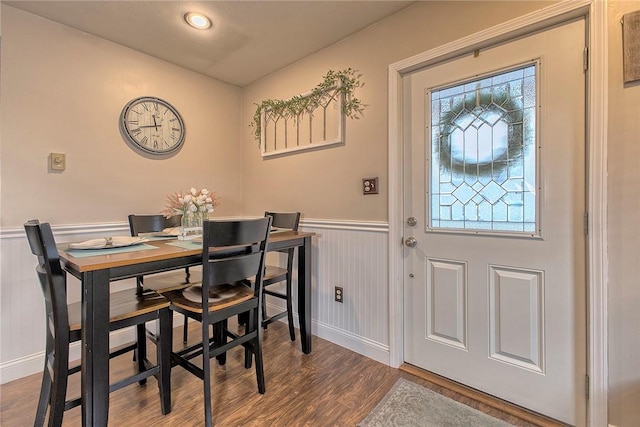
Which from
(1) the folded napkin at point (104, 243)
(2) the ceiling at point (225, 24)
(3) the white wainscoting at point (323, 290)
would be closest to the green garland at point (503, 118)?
(3) the white wainscoting at point (323, 290)

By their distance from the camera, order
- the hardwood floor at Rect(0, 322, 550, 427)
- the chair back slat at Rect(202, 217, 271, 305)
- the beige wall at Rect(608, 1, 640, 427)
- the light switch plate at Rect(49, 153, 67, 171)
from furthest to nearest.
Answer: the light switch plate at Rect(49, 153, 67, 171), the hardwood floor at Rect(0, 322, 550, 427), the chair back slat at Rect(202, 217, 271, 305), the beige wall at Rect(608, 1, 640, 427)

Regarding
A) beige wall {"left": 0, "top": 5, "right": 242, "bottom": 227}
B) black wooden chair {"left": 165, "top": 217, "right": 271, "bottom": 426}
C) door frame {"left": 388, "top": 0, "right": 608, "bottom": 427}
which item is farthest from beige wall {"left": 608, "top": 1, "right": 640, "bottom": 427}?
beige wall {"left": 0, "top": 5, "right": 242, "bottom": 227}

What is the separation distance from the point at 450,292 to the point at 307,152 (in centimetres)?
154

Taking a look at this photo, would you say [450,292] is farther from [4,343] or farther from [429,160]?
[4,343]

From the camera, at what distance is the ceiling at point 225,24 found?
6.02 feet

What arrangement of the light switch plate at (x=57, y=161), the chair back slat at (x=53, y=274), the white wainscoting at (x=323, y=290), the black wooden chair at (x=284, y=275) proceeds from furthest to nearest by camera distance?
the black wooden chair at (x=284, y=275)
the light switch plate at (x=57, y=161)
the white wainscoting at (x=323, y=290)
the chair back slat at (x=53, y=274)

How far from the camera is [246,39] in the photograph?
221 centimetres

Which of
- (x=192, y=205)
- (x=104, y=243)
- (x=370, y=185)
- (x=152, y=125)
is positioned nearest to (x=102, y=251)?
(x=104, y=243)

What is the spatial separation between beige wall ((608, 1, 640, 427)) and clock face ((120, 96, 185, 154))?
2.95 metres

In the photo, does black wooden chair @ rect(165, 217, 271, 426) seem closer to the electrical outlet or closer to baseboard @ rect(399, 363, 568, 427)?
baseboard @ rect(399, 363, 568, 427)

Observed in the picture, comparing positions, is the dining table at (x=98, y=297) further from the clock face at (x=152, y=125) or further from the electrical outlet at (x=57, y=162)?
the clock face at (x=152, y=125)

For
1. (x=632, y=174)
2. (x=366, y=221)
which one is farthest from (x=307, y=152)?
(x=632, y=174)

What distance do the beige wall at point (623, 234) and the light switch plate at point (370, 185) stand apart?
46.2 inches

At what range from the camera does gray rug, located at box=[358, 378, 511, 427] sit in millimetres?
1428
